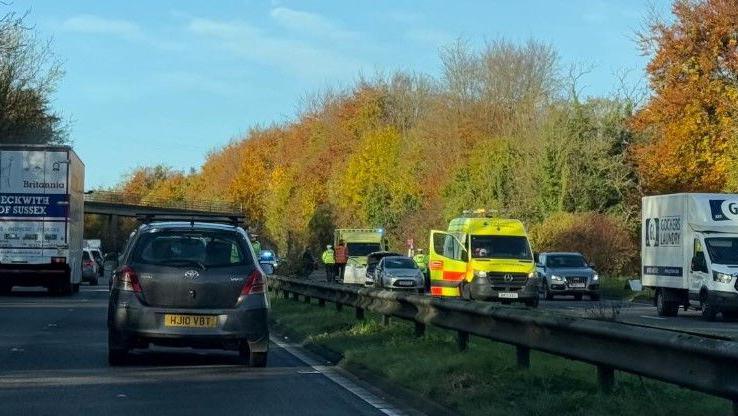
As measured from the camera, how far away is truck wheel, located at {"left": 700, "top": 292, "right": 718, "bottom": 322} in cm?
2848

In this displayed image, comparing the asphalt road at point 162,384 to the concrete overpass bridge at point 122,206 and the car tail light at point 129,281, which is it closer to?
the car tail light at point 129,281

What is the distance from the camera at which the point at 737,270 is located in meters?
28.1

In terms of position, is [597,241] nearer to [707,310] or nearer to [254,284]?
[707,310]

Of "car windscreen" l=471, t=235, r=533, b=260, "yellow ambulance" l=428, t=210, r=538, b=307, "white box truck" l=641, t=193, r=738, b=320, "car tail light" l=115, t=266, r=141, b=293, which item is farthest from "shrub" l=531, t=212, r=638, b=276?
"car tail light" l=115, t=266, r=141, b=293

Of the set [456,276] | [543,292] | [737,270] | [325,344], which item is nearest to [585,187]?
[543,292]

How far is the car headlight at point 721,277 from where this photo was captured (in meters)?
28.0

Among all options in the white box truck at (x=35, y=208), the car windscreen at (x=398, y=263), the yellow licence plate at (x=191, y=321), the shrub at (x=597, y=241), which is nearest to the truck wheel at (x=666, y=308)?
the car windscreen at (x=398, y=263)

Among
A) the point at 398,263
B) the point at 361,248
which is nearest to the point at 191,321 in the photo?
the point at 398,263

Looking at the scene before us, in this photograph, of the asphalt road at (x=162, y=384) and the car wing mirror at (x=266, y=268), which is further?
the car wing mirror at (x=266, y=268)

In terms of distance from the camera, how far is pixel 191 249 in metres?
14.7

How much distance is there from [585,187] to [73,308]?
3306 cm

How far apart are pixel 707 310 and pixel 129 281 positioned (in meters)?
17.9

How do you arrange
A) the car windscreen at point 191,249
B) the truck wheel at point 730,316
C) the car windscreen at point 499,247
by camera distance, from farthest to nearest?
the car windscreen at point 499,247
the truck wheel at point 730,316
the car windscreen at point 191,249

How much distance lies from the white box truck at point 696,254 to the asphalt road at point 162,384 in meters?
13.4
